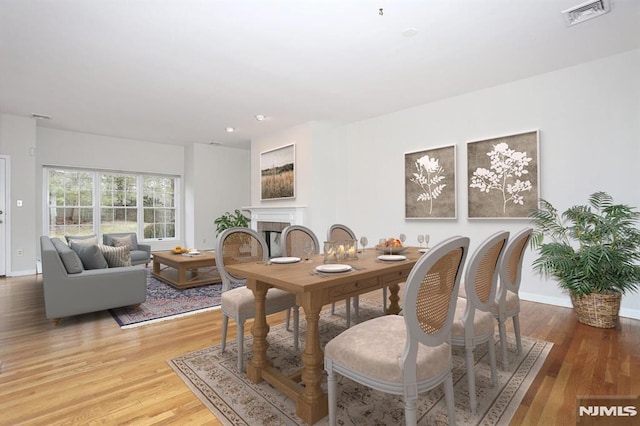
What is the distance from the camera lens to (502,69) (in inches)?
137

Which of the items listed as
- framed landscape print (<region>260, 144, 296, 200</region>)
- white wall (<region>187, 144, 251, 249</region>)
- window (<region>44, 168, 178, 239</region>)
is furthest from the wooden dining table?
window (<region>44, 168, 178, 239</region>)

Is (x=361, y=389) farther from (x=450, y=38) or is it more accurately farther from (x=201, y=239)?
(x=201, y=239)

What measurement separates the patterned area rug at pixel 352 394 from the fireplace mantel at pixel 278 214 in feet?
10.5

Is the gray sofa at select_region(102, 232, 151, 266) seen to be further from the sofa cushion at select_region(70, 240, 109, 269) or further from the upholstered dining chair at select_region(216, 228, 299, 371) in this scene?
the upholstered dining chair at select_region(216, 228, 299, 371)

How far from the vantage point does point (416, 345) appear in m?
1.29

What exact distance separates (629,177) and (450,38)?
221 centimetres

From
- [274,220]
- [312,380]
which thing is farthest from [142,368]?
[274,220]

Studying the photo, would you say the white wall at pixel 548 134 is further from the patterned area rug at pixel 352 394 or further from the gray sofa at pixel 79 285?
the gray sofa at pixel 79 285

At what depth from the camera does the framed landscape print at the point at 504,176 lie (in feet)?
12.0

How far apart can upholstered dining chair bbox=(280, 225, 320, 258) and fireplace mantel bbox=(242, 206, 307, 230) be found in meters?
2.37

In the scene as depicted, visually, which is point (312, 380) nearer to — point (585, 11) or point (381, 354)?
point (381, 354)

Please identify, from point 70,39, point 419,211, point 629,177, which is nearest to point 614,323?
point 629,177

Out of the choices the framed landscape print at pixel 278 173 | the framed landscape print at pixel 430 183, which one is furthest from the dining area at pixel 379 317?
the framed landscape print at pixel 278 173

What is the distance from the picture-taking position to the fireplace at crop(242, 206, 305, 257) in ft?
18.3
